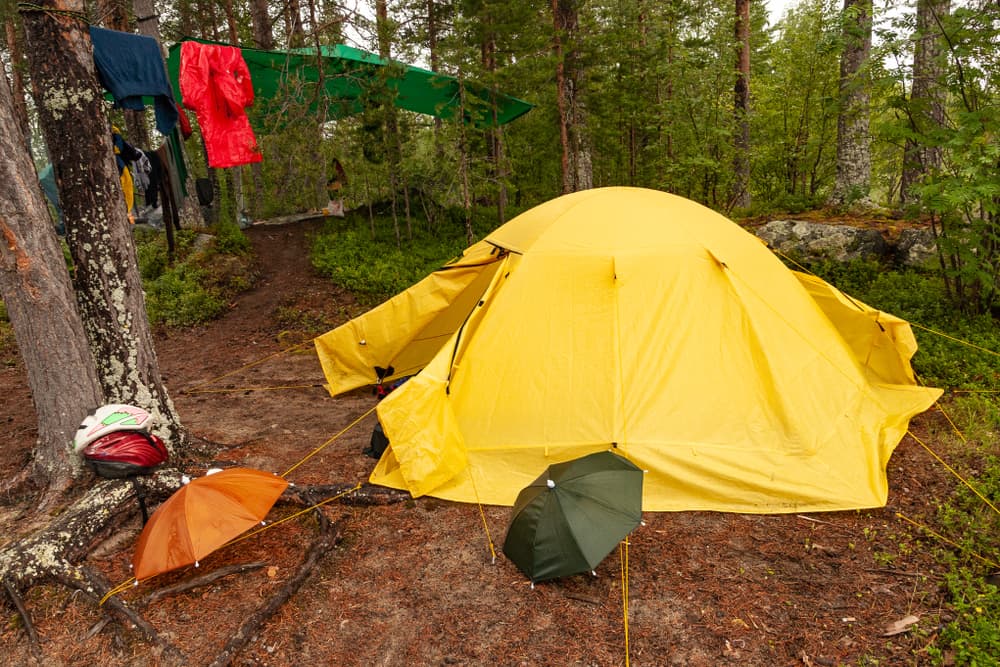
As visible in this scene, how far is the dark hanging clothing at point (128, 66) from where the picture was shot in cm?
490

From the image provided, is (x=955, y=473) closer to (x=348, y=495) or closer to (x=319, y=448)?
(x=348, y=495)

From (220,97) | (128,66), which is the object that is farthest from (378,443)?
(220,97)

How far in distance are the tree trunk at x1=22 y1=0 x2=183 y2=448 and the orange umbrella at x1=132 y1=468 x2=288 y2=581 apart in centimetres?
192

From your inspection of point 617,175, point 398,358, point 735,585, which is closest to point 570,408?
point 735,585

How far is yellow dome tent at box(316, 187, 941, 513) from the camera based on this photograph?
473cm

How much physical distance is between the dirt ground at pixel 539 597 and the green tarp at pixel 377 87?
279 inches

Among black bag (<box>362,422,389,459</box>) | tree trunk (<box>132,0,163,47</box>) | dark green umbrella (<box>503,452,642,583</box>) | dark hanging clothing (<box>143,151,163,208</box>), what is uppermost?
tree trunk (<box>132,0,163,47</box>)

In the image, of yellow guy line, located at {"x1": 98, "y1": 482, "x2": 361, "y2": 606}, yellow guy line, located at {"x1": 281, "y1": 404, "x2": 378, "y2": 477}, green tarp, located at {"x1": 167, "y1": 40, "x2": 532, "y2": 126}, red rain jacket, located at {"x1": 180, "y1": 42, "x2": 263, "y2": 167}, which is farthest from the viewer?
green tarp, located at {"x1": 167, "y1": 40, "x2": 532, "y2": 126}

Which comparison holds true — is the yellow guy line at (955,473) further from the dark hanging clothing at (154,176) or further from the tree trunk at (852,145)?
the dark hanging clothing at (154,176)

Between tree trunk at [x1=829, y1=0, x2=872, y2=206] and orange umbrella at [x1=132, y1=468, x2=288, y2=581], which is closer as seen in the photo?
orange umbrella at [x1=132, y1=468, x2=288, y2=581]

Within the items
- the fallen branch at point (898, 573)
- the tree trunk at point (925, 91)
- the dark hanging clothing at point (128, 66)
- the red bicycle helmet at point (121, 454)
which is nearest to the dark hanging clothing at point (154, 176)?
the dark hanging clothing at point (128, 66)

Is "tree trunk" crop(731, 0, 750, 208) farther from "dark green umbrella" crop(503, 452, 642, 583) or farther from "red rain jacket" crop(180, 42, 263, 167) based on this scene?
"dark green umbrella" crop(503, 452, 642, 583)

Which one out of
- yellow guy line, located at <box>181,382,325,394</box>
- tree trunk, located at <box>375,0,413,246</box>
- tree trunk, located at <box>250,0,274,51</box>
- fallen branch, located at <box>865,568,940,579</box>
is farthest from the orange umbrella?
tree trunk, located at <box>250,0,274,51</box>

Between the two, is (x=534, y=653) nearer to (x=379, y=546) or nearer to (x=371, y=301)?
(x=379, y=546)
